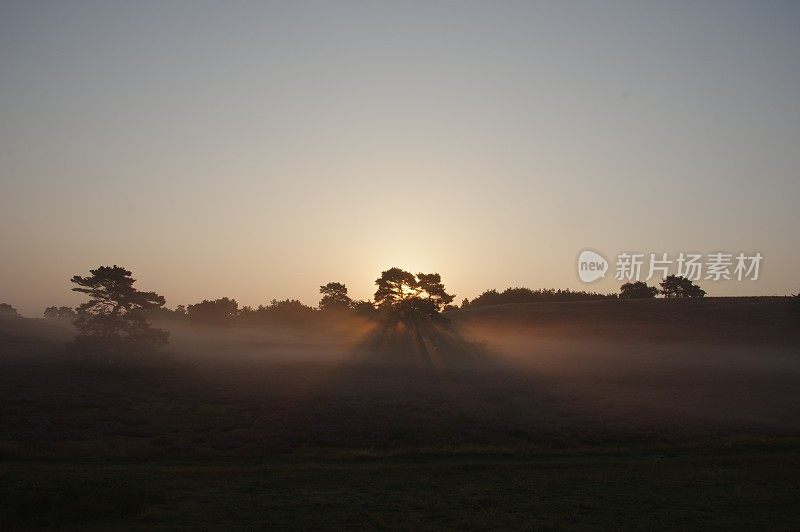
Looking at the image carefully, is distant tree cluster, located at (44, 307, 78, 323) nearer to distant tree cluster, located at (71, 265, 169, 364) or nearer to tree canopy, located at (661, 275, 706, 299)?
distant tree cluster, located at (71, 265, 169, 364)

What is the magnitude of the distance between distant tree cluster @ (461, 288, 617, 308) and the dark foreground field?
261 feet

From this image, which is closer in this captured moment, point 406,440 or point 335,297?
point 406,440

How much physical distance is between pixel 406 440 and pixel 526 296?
420ft

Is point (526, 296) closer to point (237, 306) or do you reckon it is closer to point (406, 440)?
point (237, 306)

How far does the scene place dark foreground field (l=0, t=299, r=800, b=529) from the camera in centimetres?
1875

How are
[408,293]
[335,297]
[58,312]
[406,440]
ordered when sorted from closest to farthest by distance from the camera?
[406,440] → [408,293] → [335,297] → [58,312]

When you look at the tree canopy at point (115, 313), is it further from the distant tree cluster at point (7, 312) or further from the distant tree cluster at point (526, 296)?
the distant tree cluster at point (526, 296)

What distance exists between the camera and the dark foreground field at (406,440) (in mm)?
18750

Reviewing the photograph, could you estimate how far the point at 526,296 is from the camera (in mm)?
156250

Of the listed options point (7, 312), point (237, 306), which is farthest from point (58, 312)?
point (237, 306)

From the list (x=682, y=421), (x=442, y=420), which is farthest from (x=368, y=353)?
(x=682, y=421)

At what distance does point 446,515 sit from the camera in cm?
1864

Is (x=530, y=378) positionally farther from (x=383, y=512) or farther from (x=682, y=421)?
(x=383, y=512)

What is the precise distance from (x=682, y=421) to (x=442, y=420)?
1491 centimetres
